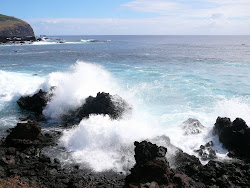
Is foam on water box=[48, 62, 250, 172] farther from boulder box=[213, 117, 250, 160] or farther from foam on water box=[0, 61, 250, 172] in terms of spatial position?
boulder box=[213, 117, 250, 160]

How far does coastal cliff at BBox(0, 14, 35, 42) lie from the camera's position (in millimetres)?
143825

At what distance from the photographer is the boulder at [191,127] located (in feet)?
59.2

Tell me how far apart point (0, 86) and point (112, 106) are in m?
15.9

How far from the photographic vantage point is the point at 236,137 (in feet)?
52.1

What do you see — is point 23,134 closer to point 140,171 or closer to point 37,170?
point 37,170

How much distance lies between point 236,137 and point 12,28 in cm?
16085

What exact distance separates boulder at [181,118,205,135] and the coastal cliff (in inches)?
5591

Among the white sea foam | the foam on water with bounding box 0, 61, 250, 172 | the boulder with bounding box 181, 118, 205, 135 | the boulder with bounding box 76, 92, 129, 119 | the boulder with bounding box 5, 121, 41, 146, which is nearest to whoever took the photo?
the boulder with bounding box 5, 121, 41, 146

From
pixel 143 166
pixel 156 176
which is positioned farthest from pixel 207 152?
pixel 143 166

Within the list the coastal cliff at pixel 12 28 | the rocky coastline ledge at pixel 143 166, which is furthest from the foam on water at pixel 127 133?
the coastal cliff at pixel 12 28

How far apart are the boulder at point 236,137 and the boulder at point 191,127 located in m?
1.53

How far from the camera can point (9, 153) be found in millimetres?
14234

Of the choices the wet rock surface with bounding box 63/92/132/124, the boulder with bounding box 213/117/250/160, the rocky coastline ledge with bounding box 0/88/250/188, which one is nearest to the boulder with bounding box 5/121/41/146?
the rocky coastline ledge with bounding box 0/88/250/188

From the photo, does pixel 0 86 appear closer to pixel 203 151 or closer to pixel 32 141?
pixel 32 141
